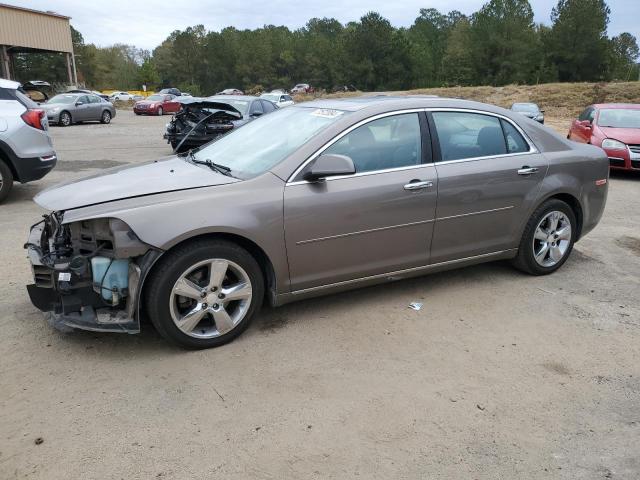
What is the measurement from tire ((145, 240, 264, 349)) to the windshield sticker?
1330 millimetres

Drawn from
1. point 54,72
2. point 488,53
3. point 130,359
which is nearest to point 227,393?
point 130,359

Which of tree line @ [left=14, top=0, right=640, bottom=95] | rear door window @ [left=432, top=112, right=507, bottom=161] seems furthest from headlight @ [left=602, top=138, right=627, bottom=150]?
tree line @ [left=14, top=0, right=640, bottom=95]

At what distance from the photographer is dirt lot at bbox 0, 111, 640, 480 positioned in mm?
2609

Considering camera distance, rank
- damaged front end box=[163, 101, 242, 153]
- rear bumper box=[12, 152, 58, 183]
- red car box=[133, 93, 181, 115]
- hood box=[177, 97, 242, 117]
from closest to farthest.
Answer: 1. rear bumper box=[12, 152, 58, 183]
2. damaged front end box=[163, 101, 242, 153]
3. hood box=[177, 97, 242, 117]
4. red car box=[133, 93, 181, 115]

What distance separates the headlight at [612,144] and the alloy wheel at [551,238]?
6663 millimetres

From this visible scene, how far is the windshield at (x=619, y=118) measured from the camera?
1122 centimetres

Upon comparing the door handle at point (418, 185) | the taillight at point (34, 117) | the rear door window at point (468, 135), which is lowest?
the door handle at point (418, 185)

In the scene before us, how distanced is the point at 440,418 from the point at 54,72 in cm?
8737

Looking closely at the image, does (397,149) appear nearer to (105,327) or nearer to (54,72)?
(105,327)

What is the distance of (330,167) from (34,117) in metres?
5.87

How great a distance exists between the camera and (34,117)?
772 cm

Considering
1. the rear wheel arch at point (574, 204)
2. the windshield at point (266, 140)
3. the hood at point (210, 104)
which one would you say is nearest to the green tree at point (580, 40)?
the hood at point (210, 104)

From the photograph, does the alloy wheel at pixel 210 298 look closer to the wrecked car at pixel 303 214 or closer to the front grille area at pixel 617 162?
the wrecked car at pixel 303 214

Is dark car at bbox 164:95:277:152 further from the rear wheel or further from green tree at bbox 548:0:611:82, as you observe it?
green tree at bbox 548:0:611:82
